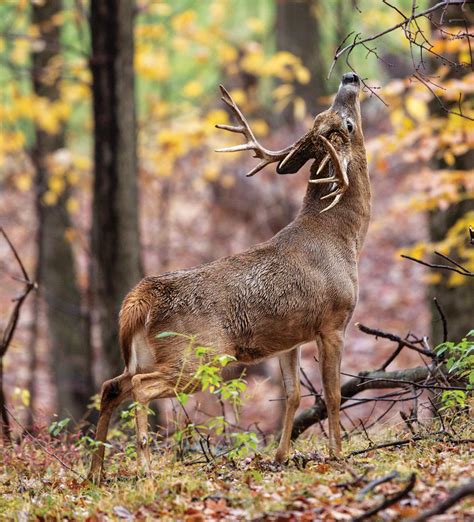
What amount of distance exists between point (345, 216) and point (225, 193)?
39.5ft

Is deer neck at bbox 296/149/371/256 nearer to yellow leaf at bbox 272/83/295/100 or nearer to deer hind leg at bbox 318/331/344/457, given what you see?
deer hind leg at bbox 318/331/344/457

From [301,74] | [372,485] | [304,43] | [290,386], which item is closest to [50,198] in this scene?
[301,74]

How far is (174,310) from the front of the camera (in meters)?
5.86

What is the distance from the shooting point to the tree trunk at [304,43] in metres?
18.8

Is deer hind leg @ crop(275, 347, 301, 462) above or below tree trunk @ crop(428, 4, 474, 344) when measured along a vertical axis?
below

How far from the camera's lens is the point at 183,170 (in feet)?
62.1

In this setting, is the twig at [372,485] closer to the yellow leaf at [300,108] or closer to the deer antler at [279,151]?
the deer antler at [279,151]

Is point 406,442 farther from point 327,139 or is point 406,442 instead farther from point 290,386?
point 327,139

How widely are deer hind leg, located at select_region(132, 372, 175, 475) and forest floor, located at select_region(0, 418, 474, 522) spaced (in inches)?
6.3

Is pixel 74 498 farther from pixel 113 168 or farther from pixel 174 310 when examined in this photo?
pixel 113 168

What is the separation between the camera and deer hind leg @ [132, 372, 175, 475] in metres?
5.40

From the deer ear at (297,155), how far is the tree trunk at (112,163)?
3.02m

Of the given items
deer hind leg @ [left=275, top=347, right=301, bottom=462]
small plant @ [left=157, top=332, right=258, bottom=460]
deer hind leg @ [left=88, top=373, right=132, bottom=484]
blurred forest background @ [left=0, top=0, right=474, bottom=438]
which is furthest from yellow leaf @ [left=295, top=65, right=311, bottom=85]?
small plant @ [left=157, top=332, right=258, bottom=460]

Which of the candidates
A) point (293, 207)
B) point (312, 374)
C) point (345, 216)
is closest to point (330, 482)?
point (345, 216)
